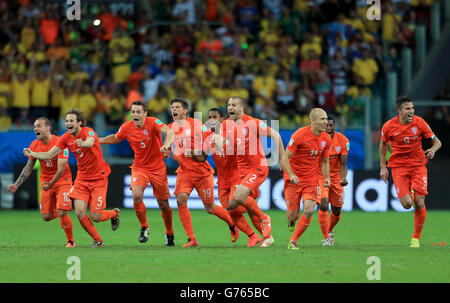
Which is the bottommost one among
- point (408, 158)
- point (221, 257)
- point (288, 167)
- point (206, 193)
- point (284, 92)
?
point (221, 257)

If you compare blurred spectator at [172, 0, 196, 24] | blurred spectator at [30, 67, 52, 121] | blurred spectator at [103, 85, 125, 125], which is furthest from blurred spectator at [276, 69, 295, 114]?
blurred spectator at [30, 67, 52, 121]

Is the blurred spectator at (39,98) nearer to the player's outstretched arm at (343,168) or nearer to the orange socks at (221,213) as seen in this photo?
the orange socks at (221,213)

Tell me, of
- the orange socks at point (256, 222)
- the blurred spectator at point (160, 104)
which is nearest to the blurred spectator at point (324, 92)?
the blurred spectator at point (160, 104)

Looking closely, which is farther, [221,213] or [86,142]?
[221,213]

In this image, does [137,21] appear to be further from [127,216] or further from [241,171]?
[241,171]

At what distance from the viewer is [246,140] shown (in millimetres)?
12562

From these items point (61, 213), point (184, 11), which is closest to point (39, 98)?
point (184, 11)

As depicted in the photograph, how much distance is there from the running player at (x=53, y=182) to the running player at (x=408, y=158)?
188 inches

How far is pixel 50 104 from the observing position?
21.5m

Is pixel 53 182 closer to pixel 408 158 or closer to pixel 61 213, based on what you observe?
pixel 61 213

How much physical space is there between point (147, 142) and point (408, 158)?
4019 mm

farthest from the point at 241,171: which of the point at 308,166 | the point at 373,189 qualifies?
the point at 373,189

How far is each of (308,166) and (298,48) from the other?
11.4 metres

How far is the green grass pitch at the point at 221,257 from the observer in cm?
930
